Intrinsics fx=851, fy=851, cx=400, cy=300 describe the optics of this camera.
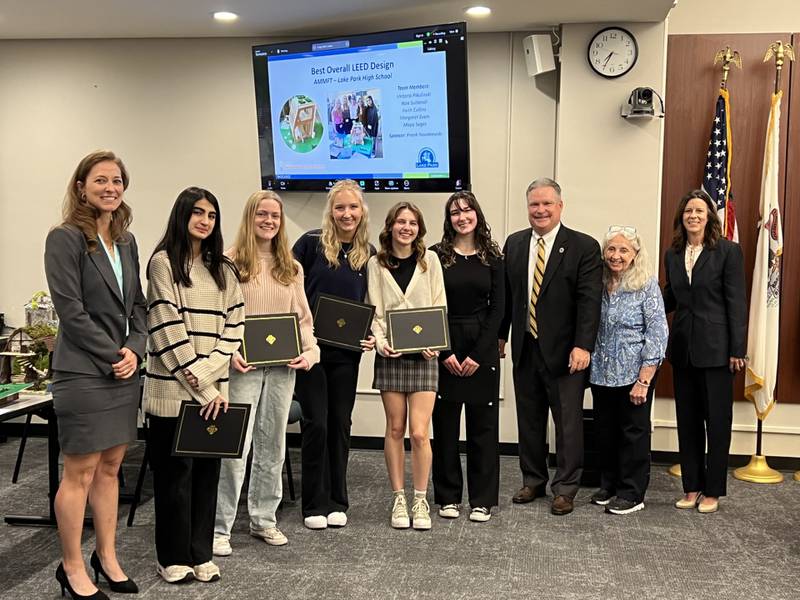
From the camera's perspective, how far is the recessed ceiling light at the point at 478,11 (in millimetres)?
4770

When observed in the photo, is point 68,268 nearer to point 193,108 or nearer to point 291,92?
point 291,92

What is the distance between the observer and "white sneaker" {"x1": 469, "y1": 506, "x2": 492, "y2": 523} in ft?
13.5

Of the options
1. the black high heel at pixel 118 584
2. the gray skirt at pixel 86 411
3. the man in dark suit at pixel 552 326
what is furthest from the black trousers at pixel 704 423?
the gray skirt at pixel 86 411

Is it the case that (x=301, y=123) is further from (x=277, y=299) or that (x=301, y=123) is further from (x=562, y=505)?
(x=562, y=505)

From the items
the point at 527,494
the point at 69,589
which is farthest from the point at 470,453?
the point at 69,589

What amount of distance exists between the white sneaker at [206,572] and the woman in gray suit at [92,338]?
38 centimetres

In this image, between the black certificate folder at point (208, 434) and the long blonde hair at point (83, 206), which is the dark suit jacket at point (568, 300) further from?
the long blonde hair at point (83, 206)

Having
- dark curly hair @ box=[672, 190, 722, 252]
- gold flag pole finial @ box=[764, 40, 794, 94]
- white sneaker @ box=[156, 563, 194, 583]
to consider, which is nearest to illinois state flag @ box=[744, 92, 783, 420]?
gold flag pole finial @ box=[764, 40, 794, 94]

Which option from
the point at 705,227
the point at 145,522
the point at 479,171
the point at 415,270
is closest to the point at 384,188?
the point at 479,171

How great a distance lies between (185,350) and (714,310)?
107 inches

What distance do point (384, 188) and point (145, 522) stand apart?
7.73ft

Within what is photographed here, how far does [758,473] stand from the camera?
505 centimetres

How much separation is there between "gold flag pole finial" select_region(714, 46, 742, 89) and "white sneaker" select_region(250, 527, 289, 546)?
3644 millimetres

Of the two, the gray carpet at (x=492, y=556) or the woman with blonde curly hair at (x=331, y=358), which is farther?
the woman with blonde curly hair at (x=331, y=358)
